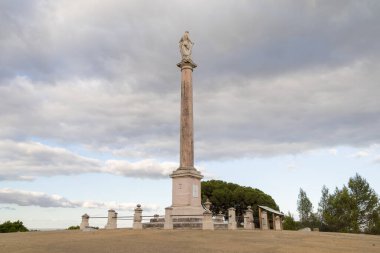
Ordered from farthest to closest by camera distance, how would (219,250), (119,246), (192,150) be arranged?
(192,150) → (119,246) → (219,250)

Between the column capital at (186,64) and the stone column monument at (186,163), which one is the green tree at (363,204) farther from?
the column capital at (186,64)

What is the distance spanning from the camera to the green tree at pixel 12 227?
114 ft

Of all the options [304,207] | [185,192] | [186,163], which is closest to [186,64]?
[186,163]

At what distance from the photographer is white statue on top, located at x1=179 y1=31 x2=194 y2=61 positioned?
3200 cm

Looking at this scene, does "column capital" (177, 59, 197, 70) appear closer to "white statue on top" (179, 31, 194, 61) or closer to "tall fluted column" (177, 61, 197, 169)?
"tall fluted column" (177, 61, 197, 169)

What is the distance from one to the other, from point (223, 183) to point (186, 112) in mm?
30791

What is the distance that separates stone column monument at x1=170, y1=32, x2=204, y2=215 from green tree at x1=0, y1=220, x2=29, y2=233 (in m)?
17.2

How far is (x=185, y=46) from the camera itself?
32.5 m

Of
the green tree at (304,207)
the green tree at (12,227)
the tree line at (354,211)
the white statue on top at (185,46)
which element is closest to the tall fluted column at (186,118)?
the white statue on top at (185,46)

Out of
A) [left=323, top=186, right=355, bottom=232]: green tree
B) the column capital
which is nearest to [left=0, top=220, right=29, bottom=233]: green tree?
the column capital

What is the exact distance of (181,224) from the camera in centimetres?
2597

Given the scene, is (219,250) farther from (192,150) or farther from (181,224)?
(192,150)

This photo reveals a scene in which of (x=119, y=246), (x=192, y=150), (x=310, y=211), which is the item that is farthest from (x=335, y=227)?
(x=119, y=246)

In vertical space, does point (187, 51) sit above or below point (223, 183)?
above
